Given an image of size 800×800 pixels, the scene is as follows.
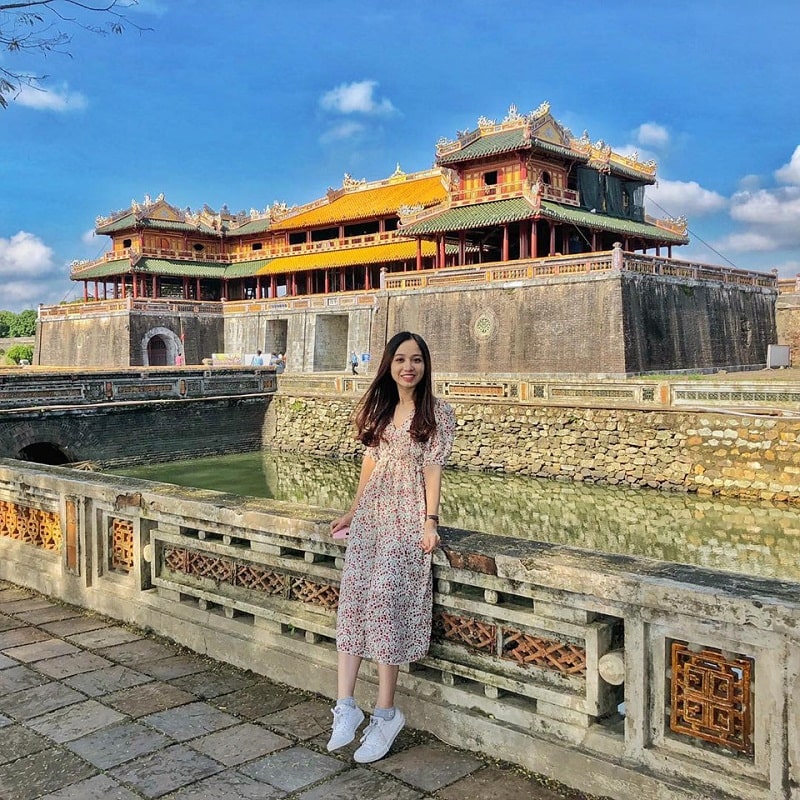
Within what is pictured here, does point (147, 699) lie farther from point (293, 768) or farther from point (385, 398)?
point (385, 398)

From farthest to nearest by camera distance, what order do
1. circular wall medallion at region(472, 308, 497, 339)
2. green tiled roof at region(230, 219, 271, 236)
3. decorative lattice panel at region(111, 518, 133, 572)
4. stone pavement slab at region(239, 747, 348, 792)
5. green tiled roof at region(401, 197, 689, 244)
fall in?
green tiled roof at region(230, 219, 271, 236)
green tiled roof at region(401, 197, 689, 244)
circular wall medallion at region(472, 308, 497, 339)
decorative lattice panel at region(111, 518, 133, 572)
stone pavement slab at region(239, 747, 348, 792)

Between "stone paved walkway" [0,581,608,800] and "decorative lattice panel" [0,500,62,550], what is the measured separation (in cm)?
128

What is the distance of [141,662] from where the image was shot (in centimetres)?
420

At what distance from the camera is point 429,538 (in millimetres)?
3184

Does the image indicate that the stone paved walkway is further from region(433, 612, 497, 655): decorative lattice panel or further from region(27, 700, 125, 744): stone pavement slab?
region(433, 612, 497, 655): decorative lattice panel

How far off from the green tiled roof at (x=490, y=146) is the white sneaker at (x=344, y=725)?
85.5 feet

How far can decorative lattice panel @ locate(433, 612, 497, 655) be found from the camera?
3217mm

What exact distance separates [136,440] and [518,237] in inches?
629

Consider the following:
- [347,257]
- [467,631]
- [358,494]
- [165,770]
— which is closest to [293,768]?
[165,770]

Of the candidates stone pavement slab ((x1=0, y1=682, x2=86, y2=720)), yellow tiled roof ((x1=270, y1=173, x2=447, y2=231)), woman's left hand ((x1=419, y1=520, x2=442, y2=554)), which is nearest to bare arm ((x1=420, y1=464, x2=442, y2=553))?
woman's left hand ((x1=419, y1=520, x2=442, y2=554))

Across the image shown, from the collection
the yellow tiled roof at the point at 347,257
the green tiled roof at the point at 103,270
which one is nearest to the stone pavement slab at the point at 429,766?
the yellow tiled roof at the point at 347,257

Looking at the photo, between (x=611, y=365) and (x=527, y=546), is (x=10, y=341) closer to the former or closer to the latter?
(x=611, y=365)

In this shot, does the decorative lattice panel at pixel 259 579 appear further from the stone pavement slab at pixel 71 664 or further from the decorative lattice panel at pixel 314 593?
the stone pavement slab at pixel 71 664

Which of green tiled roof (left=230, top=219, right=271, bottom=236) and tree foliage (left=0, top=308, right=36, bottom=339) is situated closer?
green tiled roof (left=230, top=219, right=271, bottom=236)
